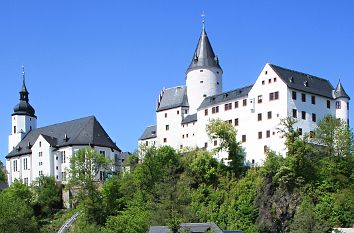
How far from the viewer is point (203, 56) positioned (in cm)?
9731

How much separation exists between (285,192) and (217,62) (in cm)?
2832

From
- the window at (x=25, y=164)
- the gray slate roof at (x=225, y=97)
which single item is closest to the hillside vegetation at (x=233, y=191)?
the gray slate roof at (x=225, y=97)

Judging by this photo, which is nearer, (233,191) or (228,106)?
(233,191)

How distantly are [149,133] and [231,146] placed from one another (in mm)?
25964

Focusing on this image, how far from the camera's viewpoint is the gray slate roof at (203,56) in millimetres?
96688

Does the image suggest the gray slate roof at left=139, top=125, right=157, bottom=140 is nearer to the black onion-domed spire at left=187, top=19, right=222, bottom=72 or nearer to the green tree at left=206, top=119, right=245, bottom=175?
the black onion-domed spire at left=187, top=19, right=222, bottom=72

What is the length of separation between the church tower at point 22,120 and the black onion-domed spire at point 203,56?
36912 mm

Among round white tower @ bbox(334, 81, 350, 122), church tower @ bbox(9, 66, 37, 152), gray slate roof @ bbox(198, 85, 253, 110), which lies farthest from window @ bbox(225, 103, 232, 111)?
church tower @ bbox(9, 66, 37, 152)

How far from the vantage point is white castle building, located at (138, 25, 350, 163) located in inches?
3191

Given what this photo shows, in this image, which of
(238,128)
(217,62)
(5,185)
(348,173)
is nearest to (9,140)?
(5,185)

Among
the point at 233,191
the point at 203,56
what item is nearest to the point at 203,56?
the point at 203,56

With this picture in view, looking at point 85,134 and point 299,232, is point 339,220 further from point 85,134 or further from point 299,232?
point 85,134

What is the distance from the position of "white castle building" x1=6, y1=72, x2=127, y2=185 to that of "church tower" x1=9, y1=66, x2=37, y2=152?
719 mm

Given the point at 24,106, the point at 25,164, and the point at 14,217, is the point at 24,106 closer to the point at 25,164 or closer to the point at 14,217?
the point at 25,164
